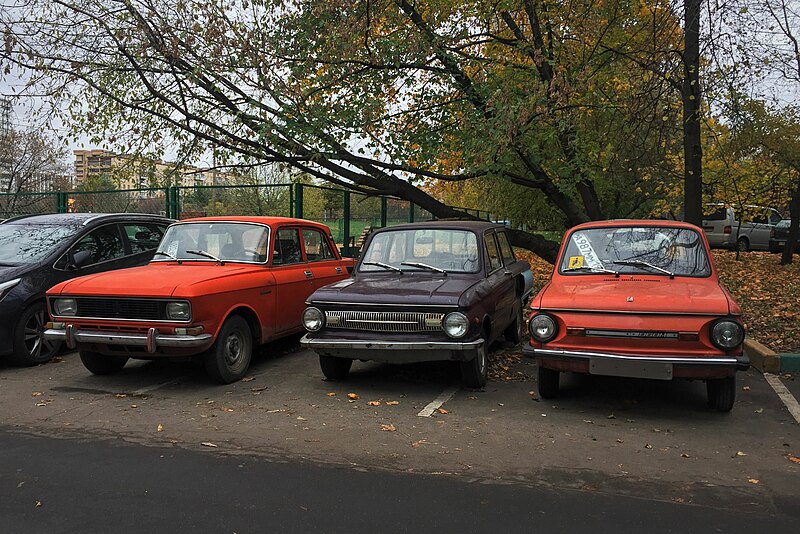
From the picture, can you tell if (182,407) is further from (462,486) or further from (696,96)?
(696,96)

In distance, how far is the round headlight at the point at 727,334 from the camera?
5281 mm

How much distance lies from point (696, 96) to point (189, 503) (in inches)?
400

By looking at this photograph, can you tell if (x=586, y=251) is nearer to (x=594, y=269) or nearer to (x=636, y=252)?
(x=594, y=269)

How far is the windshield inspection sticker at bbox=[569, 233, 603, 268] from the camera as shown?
266 inches

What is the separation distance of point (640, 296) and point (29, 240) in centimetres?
753

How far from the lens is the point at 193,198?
49.2 ft

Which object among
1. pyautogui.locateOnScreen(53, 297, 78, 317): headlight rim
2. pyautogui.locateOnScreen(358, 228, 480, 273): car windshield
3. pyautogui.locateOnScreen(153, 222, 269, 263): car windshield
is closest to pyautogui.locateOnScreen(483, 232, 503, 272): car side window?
pyautogui.locateOnScreen(358, 228, 480, 273): car windshield

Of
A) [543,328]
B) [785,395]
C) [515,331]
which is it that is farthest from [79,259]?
[785,395]

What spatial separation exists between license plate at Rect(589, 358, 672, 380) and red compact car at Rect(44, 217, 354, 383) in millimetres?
3685

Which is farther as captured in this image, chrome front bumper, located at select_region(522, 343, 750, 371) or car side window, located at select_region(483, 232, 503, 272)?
car side window, located at select_region(483, 232, 503, 272)

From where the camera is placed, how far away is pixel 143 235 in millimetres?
9477

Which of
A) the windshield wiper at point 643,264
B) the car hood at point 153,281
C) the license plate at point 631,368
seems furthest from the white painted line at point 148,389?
the windshield wiper at point 643,264

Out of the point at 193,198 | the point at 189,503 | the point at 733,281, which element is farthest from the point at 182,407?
the point at 733,281

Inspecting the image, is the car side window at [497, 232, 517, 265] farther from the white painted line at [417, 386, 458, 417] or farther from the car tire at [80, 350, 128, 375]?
the car tire at [80, 350, 128, 375]
